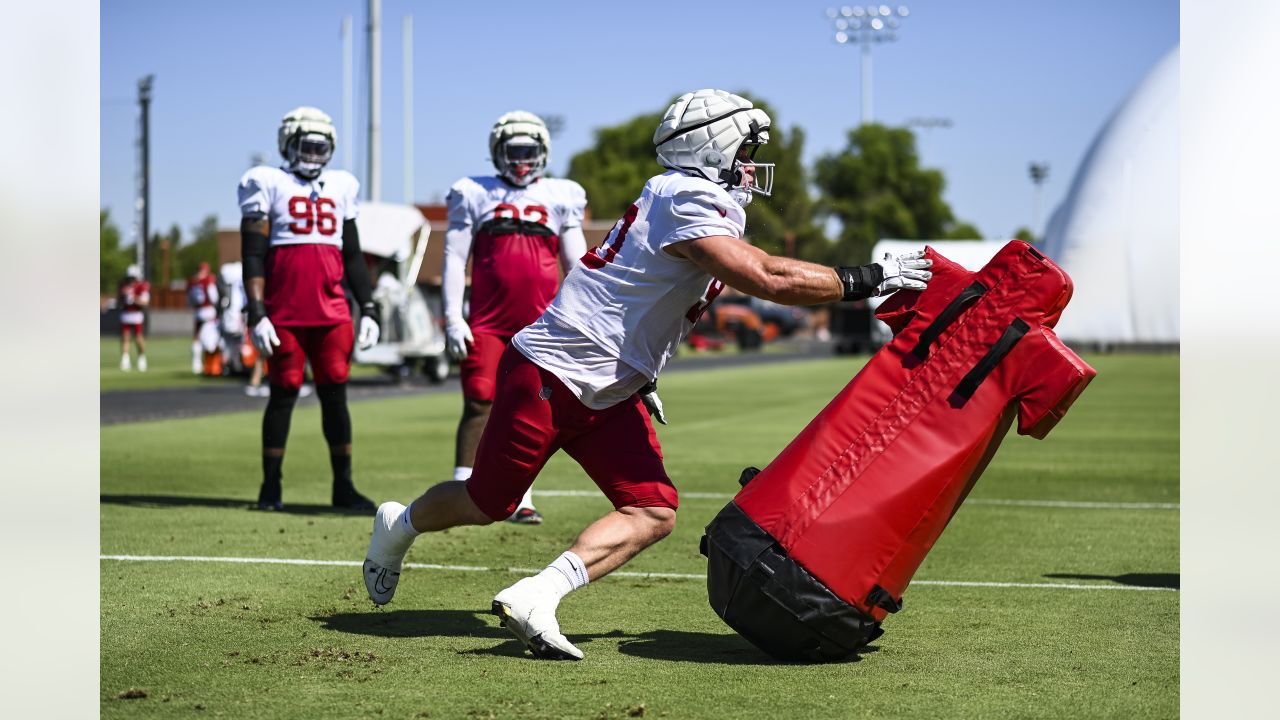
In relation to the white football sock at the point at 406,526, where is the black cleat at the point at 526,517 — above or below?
below

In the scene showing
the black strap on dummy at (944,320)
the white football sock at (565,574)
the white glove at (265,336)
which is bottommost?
the white football sock at (565,574)

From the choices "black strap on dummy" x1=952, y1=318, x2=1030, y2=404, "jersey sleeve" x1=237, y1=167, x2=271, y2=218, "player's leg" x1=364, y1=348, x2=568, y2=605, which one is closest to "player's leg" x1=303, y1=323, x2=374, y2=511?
"jersey sleeve" x1=237, y1=167, x2=271, y2=218

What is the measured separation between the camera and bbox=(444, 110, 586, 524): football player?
8.18 m

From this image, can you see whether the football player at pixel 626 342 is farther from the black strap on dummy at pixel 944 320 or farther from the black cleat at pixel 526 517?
the black cleat at pixel 526 517

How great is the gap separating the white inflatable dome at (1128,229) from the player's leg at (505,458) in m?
38.4

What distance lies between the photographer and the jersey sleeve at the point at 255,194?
339 inches

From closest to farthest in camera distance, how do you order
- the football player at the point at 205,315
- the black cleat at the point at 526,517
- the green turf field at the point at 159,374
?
the black cleat at the point at 526,517
the green turf field at the point at 159,374
the football player at the point at 205,315

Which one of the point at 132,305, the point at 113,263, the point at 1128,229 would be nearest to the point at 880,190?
the point at 113,263

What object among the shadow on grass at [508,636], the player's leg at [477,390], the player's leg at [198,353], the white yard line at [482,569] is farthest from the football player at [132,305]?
the shadow on grass at [508,636]

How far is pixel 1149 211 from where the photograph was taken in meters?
44.8

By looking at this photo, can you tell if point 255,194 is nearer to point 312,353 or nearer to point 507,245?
point 312,353

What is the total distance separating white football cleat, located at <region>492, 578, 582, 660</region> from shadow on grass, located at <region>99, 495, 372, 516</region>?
400 centimetres

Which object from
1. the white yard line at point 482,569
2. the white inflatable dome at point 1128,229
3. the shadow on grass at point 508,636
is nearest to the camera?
the shadow on grass at point 508,636
